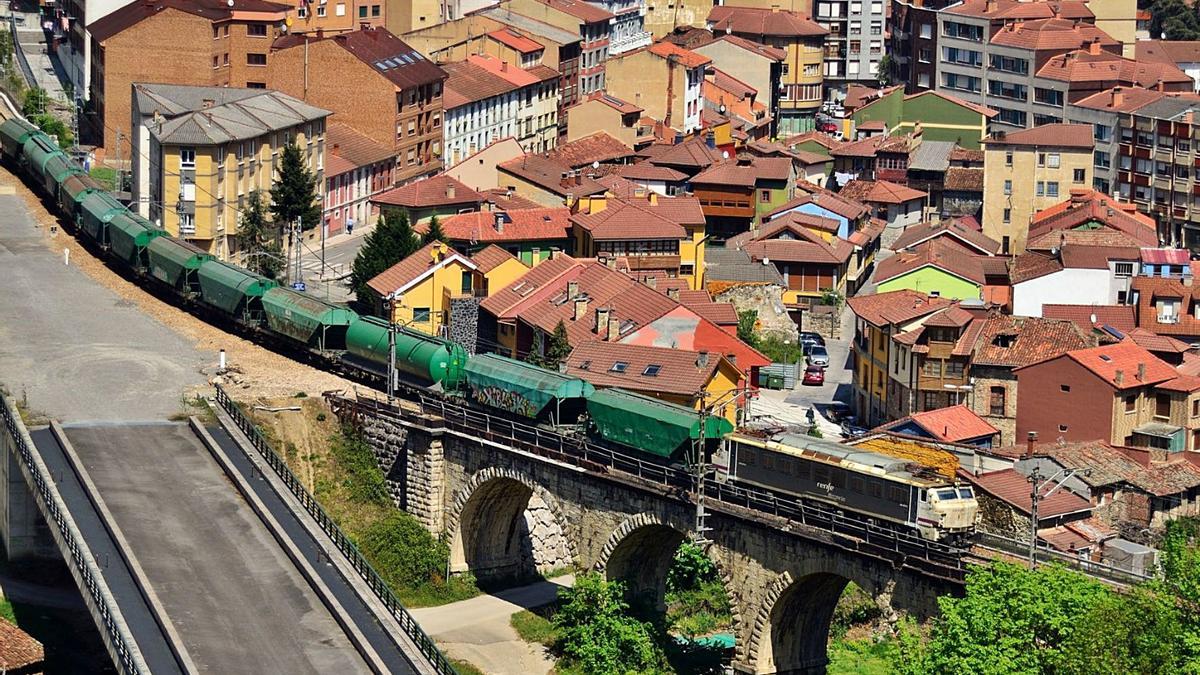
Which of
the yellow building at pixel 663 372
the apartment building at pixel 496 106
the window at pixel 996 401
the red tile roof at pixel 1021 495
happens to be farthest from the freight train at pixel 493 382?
the apartment building at pixel 496 106

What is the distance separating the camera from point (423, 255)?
114m

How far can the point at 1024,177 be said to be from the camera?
498 ft

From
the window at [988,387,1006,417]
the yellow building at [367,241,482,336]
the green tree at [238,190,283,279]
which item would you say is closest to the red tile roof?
the window at [988,387,1006,417]

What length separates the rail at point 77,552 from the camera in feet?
219

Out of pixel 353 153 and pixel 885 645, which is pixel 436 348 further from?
pixel 353 153

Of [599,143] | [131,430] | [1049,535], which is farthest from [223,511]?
[599,143]

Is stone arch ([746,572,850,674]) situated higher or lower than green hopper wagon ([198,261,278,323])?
lower

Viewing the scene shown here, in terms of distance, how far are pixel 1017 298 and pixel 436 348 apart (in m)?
40.2

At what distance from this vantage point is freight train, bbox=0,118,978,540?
238ft

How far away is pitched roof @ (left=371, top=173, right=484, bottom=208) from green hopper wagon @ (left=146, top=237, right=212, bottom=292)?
24904 mm

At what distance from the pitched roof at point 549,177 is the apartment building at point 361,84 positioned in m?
7.57

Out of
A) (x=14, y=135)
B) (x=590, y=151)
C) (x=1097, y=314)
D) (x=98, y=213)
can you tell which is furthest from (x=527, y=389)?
(x=590, y=151)

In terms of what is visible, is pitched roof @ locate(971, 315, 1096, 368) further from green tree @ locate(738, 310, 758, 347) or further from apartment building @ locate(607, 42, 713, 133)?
apartment building @ locate(607, 42, 713, 133)

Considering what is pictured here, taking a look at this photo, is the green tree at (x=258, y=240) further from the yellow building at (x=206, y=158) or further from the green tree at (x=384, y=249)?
the green tree at (x=384, y=249)
